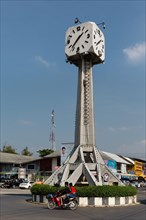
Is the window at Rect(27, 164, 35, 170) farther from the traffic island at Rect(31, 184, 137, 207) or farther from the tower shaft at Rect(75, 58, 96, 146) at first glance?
the traffic island at Rect(31, 184, 137, 207)

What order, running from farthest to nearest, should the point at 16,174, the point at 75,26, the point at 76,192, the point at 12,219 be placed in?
the point at 16,174 → the point at 75,26 → the point at 76,192 → the point at 12,219

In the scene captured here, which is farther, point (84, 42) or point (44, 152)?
point (44, 152)

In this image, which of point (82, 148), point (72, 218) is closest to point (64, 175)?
point (82, 148)

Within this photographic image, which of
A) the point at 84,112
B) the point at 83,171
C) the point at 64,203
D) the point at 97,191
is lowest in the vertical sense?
the point at 64,203

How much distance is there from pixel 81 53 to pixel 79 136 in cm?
630

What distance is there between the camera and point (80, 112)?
2252 centimetres

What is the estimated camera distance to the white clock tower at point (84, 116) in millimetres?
20728

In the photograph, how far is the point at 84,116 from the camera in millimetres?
22609

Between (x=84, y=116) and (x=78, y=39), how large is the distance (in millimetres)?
6123

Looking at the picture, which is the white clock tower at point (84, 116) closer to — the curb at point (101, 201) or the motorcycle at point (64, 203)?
the curb at point (101, 201)

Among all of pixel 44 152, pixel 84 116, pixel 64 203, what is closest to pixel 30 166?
pixel 44 152

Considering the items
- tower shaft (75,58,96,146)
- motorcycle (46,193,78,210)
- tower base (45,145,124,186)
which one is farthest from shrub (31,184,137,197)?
tower shaft (75,58,96,146)

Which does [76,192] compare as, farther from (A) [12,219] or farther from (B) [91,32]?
(B) [91,32]

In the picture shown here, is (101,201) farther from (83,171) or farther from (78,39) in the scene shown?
(78,39)
